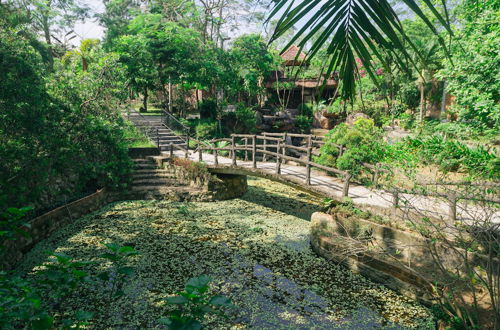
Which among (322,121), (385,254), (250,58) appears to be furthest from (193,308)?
(322,121)

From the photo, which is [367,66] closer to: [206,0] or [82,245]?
[82,245]

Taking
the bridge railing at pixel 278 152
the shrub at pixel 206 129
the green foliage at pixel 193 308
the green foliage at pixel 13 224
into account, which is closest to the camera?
the green foliage at pixel 193 308

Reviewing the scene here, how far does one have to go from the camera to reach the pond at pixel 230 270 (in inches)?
211

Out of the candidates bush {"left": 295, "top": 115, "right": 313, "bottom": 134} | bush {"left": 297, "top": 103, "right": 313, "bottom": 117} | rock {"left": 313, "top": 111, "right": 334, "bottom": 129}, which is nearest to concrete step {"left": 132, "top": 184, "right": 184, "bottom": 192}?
bush {"left": 295, "top": 115, "right": 313, "bottom": 134}

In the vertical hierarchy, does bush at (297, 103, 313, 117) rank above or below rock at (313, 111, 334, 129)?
above

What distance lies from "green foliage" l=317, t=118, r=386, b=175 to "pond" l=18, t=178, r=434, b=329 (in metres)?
1.93

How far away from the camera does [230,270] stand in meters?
6.84

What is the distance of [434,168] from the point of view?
9984 mm

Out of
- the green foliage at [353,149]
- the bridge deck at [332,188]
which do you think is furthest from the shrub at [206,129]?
the green foliage at [353,149]

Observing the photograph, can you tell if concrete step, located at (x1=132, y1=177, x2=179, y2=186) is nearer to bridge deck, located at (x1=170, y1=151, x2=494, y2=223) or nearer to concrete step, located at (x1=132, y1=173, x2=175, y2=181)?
concrete step, located at (x1=132, y1=173, x2=175, y2=181)

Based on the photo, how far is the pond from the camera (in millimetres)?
5352

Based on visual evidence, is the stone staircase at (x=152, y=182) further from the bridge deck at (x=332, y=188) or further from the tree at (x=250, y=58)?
A: the tree at (x=250, y=58)

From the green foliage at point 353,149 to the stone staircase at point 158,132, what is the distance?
735 centimetres

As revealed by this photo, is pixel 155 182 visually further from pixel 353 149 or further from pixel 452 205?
pixel 452 205
